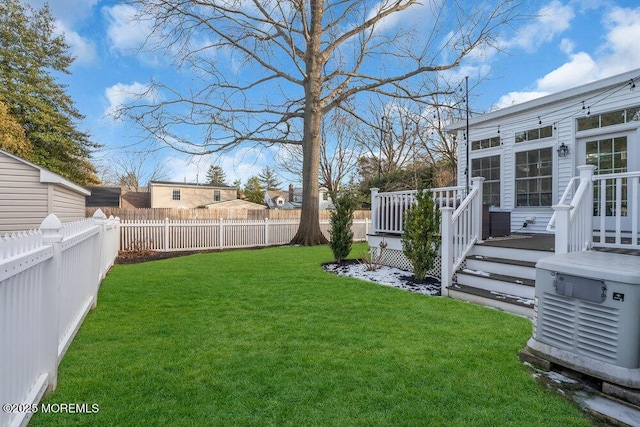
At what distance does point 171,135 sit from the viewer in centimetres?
1270

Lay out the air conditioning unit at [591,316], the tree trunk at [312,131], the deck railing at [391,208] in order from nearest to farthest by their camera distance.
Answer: the air conditioning unit at [591,316] < the deck railing at [391,208] < the tree trunk at [312,131]

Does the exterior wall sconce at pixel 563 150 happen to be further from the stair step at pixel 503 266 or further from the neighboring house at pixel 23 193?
the neighboring house at pixel 23 193

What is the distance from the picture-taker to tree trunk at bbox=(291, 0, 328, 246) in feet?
39.2

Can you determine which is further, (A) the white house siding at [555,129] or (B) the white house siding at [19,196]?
(B) the white house siding at [19,196]

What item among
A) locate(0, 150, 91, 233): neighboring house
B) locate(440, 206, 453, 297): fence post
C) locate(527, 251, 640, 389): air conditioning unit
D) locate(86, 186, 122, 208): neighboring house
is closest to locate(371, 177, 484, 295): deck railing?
locate(440, 206, 453, 297): fence post

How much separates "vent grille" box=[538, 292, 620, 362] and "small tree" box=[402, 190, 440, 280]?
9.78ft

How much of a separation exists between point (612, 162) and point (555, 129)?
130 centimetres

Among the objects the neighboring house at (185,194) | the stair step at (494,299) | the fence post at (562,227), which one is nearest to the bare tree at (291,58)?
the stair step at (494,299)

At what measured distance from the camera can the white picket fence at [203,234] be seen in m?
11.0

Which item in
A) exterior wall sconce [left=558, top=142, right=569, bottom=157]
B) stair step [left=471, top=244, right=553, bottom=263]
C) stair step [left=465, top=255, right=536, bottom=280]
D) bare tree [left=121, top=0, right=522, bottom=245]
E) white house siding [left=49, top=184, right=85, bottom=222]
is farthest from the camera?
bare tree [left=121, top=0, right=522, bottom=245]

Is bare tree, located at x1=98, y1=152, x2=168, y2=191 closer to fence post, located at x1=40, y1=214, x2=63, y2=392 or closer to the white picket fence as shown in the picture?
the white picket fence

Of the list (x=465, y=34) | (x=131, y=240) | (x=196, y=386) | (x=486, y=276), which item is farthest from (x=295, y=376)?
(x=465, y=34)

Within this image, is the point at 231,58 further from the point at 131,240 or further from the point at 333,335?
the point at 333,335

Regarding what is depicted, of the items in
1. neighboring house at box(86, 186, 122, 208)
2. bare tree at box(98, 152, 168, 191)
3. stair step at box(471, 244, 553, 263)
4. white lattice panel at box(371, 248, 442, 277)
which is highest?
bare tree at box(98, 152, 168, 191)
